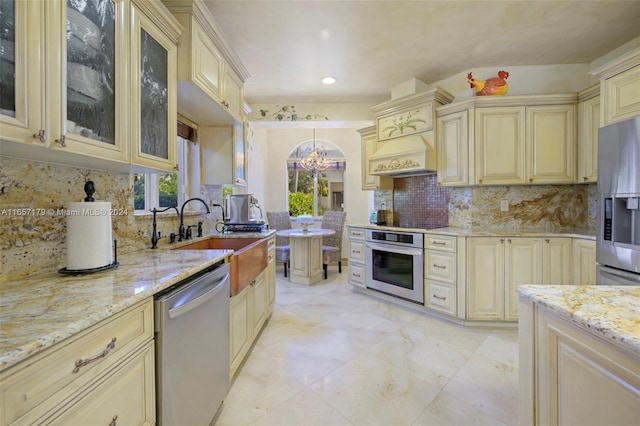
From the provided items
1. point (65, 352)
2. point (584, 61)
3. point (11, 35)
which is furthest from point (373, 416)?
point (584, 61)

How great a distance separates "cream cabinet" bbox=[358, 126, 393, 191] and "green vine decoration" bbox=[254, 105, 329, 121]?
2.19 feet

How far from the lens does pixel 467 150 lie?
2936 millimetres

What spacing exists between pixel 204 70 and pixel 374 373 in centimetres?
238

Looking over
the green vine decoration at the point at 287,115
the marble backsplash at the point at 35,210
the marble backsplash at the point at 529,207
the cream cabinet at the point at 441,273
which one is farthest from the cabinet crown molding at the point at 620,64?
the marble backsplash at the point at 35,210

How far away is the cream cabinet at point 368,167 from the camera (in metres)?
3.79

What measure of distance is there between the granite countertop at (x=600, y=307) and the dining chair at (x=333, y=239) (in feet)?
12.4

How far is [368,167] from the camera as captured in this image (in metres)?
3.84

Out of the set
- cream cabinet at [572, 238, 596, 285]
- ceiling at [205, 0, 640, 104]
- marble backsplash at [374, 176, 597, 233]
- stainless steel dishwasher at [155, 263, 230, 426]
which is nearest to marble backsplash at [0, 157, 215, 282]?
stainless steel dishwasher at [155, 263, 230, 426]

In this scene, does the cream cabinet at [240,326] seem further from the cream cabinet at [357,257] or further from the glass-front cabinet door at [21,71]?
the cream cabinet at [357,257]

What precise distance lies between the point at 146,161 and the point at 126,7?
0.71 metres

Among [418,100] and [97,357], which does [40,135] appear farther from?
[418,100]

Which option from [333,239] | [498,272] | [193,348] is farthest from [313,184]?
[193,348]

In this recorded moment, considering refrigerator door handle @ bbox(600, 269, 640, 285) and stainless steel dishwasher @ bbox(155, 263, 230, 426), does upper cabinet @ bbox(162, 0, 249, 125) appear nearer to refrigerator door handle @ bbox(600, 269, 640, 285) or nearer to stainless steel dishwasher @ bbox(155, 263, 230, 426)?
stainless steel dishwasher @ bbox(155, 263, 230, 426)

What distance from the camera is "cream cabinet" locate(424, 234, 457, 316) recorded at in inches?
110
